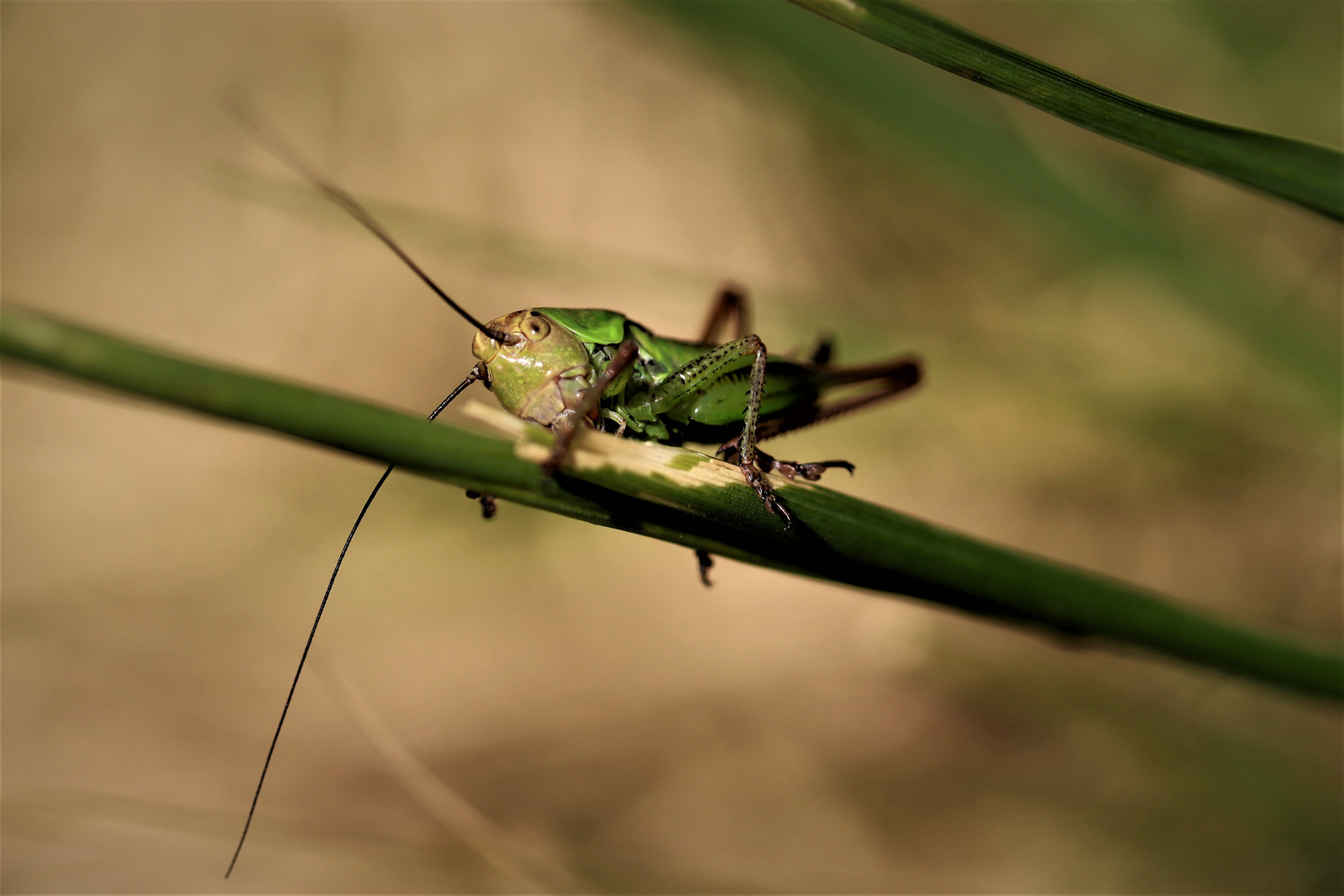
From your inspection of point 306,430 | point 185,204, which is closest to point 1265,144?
point 306,430

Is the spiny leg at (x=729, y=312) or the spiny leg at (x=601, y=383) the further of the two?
the spiny leg at (x=729, y=312)

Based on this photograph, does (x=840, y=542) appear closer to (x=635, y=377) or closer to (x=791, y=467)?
(x=791, y=467)

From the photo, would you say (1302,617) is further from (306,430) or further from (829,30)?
(306,430)

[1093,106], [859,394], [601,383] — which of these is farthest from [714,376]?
[1093,106]

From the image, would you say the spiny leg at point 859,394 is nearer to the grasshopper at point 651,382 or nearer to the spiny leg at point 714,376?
the grasshopper at point 651,382

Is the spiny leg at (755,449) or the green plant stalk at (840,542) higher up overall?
the spiny leg at (755,449)

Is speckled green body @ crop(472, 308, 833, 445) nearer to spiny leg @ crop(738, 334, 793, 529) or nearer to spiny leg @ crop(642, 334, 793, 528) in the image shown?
spiny leg @ crop(642, 334, 793, 528)

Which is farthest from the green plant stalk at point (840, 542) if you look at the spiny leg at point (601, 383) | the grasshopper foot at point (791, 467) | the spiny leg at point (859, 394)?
the spiny leg at point (859, 394)

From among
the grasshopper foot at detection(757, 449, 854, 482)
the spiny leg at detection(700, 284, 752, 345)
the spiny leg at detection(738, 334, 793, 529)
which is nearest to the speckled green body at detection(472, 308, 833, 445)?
the spiny leg at detection(738, 334, 793, 529)
